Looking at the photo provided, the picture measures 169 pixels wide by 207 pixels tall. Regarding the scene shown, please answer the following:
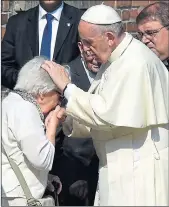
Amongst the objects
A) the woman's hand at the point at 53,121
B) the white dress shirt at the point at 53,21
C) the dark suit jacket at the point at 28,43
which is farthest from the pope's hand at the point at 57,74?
the white dress shirt at the point at 53,21

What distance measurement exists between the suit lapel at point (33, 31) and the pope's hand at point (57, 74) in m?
1.26

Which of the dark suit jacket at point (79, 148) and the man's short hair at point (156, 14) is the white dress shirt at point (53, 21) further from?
the man's short hair at point (156, 14)

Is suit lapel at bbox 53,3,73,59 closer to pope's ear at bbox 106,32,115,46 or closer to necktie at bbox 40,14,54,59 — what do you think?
necktie at bbox 40,14,54,59

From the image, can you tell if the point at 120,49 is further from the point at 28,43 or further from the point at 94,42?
the point at 28,43

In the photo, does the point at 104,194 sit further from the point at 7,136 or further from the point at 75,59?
the point at 75,59

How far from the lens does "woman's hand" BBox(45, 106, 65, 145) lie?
4219 millimetres

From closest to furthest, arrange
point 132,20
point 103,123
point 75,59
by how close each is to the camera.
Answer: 1. point 103,123
2. point 75,59
3. point 132,20

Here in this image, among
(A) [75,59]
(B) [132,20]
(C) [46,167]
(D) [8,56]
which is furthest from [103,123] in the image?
(B) [132,20]

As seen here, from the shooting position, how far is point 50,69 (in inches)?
164

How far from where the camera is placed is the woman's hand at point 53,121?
422 centimetres

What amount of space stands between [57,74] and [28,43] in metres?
1.41

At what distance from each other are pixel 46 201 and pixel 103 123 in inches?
26.3

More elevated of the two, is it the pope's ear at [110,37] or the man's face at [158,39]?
the pope's ear at [110,37]

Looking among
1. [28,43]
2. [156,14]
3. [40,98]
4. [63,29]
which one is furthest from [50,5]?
[40,98]
